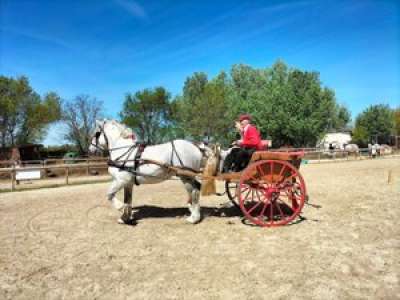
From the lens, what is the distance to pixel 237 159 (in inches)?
258

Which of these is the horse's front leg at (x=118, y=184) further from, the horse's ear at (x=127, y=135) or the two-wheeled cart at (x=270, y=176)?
the two-wheeled cart at (x=270, y=176)

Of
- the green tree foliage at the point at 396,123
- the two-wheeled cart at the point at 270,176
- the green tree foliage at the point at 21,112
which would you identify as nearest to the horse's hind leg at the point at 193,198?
the two-wheeled cart at the point at 270,176

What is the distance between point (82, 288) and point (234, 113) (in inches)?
1326

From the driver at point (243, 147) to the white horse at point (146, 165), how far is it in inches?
25.9

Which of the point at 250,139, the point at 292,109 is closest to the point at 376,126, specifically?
the point at 292,109

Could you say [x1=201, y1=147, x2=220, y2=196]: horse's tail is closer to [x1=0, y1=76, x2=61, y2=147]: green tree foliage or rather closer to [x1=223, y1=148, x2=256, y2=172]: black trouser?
[x1=223, y1=148, x2=256, y2=172]: black trouser

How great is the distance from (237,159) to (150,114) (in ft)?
120

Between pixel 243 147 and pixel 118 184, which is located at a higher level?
pixel 243 147

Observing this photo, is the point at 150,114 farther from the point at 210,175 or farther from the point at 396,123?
the point at 396,123

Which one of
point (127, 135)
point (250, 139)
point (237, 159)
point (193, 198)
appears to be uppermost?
point (127, 135)

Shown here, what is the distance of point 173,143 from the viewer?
6805mm

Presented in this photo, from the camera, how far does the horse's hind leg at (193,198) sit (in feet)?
21.5

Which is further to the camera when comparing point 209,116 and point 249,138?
point 209,116

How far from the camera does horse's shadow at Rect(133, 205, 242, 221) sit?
732 centimetres
